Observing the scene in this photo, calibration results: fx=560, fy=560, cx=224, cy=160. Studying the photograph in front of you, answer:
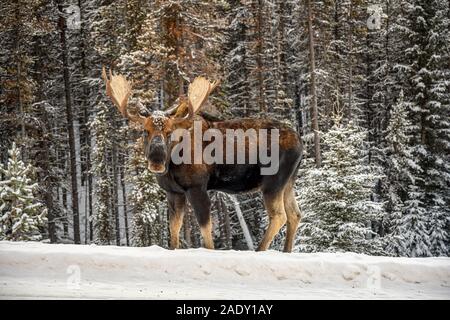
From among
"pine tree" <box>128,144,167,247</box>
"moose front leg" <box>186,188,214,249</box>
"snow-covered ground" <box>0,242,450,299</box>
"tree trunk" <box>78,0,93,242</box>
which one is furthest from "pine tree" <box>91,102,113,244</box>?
"snow-covered ground" <box>0,242,450,299</box>

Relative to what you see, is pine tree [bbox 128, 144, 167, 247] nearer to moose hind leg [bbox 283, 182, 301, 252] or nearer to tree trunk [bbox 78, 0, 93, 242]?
tree trunk [bbox 78, 0, 93, 242]

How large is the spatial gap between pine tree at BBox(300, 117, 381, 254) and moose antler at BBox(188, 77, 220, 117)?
11.5 metres

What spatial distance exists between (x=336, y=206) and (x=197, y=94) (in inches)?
471

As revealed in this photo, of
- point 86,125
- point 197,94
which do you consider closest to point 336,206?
point 197,94

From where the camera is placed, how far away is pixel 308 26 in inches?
1101

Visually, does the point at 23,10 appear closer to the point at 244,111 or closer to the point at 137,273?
the point at 244,111

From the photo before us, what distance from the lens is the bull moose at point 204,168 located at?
24.2ft

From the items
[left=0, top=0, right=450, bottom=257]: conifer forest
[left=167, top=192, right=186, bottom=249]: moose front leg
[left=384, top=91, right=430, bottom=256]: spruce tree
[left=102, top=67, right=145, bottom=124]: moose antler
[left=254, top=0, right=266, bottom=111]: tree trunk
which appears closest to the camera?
[left=102, top=67, right=145, bottom=124]: moose antler

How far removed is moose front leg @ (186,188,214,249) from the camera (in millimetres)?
7387

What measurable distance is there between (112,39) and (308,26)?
11.4 metres

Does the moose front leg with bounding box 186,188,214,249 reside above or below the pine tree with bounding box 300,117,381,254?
above

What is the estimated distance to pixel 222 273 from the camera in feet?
19.1

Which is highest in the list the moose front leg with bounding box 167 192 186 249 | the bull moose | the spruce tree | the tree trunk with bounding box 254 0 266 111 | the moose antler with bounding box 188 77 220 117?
the tree trunk with bounding box 254 0 266 111

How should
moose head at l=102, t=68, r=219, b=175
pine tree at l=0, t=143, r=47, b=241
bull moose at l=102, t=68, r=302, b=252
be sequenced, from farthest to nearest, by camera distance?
pine tree at l=0, t=143, r=47, b=241 → bull moose at l=102, t=68, r=302, b=252 → moose head at l=102, t=68, r=219, b=175
